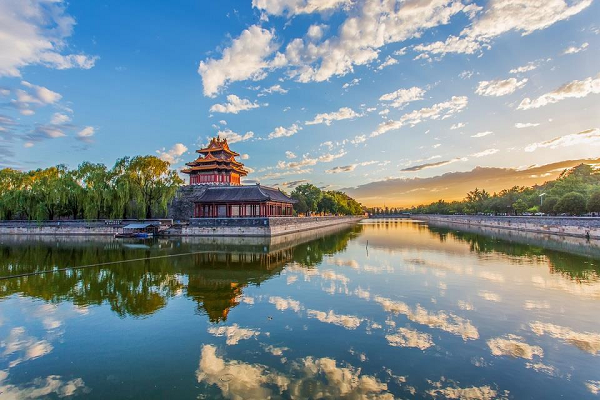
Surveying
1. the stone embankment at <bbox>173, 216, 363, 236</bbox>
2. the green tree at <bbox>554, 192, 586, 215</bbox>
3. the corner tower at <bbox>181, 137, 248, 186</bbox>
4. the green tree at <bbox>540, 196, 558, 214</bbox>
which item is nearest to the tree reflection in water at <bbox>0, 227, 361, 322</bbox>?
the stone embankment at <bbox>173, 216, 363, 236</bbox>

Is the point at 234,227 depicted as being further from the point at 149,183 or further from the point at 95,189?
the point at 95,189

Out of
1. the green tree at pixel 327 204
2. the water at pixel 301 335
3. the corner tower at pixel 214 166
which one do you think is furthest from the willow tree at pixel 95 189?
the green tree at pixel 327 204

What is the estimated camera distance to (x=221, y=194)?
37.7m

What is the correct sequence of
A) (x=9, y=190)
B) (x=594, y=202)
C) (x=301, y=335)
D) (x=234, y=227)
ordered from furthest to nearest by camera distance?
(x=9, y=190), (x=594, y=202), (x=234, y=227), (x=301, y=335)

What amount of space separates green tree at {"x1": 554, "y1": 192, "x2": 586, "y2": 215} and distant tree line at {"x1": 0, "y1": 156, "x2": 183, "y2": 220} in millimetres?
52143

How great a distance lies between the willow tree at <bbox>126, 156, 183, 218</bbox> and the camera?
37.0 m

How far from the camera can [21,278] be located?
1284cm

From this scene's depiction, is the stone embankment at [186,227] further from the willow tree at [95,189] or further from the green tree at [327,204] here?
the green tree at [327,204]

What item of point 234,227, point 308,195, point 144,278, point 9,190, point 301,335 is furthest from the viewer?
point 308,195

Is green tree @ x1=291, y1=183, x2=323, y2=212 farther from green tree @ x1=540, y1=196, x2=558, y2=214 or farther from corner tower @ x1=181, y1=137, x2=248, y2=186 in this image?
green tree @ x1=540, y1=196, x2=558, y2=214

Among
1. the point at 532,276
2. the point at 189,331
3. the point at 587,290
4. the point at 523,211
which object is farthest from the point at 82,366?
the point at 523,211

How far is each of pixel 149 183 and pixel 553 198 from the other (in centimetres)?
5874

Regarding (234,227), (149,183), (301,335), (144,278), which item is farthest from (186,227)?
(301,335)

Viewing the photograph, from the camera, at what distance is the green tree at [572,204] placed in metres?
40.2
